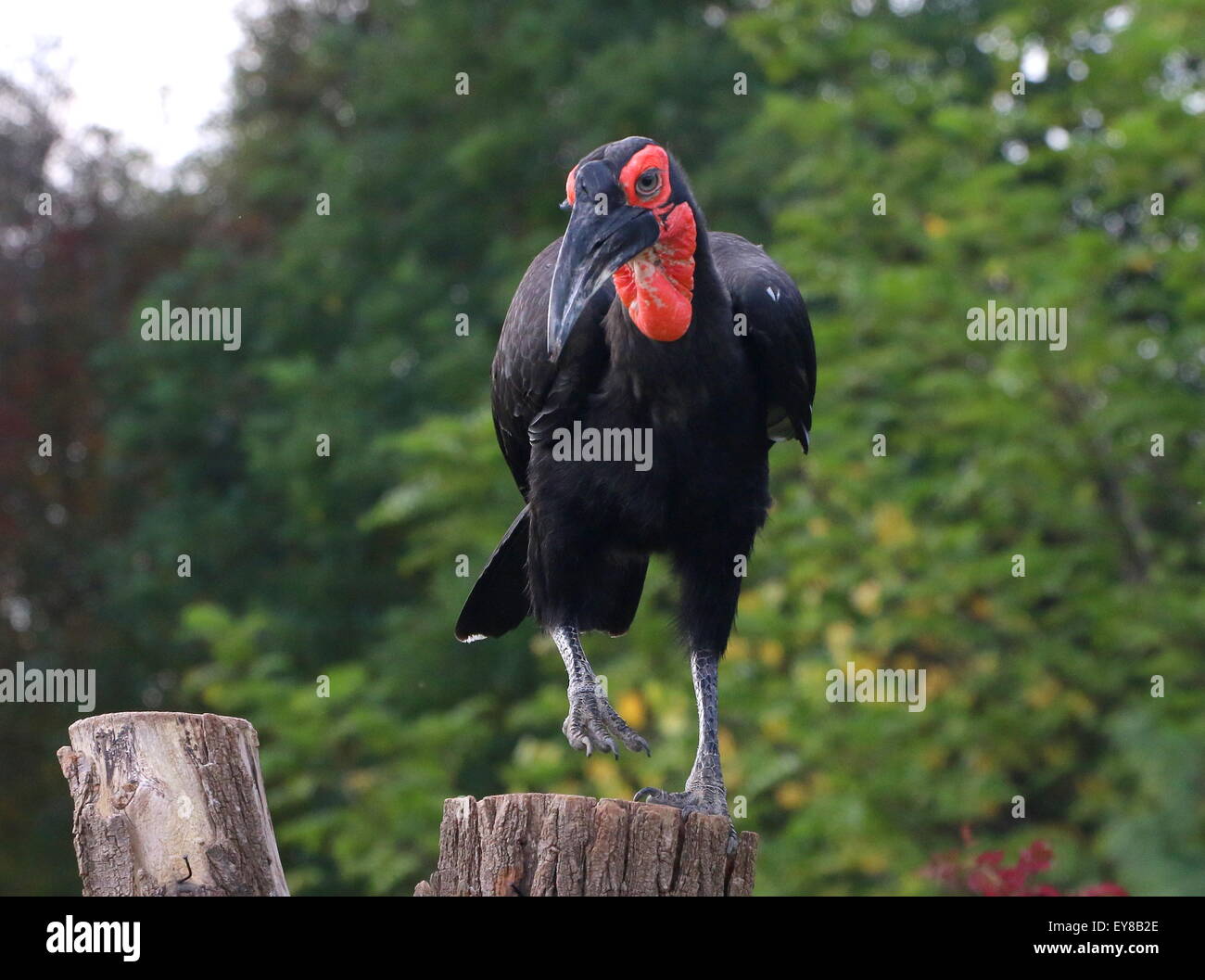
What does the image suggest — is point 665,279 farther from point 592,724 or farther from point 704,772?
point 704,772

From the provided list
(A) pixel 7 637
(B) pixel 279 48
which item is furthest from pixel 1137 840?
(B) pixel 279 48

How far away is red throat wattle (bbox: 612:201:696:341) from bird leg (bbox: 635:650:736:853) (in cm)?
132

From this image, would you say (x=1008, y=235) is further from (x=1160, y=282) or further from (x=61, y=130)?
(x=61, y=130)

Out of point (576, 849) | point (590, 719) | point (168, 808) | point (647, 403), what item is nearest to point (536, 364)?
point (647, 403)

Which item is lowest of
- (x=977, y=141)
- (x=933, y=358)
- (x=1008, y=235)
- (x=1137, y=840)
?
(x=1137, y=840)

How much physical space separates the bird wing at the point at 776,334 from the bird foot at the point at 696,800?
57.4 inches

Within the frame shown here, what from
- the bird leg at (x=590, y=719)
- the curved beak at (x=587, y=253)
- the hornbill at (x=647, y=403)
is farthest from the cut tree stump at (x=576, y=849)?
the curved beak at (x=587, y=253)

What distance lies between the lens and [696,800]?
540 centimetres

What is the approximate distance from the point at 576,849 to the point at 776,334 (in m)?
2.17

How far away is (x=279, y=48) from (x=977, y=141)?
10.3m

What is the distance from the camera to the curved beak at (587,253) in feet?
17.2

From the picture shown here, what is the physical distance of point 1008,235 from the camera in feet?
35.2

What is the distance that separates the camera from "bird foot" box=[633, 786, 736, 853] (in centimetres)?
495

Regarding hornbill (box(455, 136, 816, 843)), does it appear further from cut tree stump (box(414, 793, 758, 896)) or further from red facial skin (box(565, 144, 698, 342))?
cut tree stump (box(414, 793, 758, 896))
